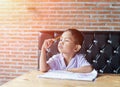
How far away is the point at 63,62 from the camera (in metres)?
2.41

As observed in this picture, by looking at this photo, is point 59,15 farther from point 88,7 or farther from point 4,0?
point 4,0

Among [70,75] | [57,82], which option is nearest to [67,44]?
[70,75]

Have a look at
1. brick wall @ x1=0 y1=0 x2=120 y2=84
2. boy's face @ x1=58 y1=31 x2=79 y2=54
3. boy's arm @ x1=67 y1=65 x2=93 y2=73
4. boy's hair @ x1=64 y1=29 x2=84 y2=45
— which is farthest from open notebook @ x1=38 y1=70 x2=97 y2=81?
brick wall @ x1=0 y1=0 x2=120 y2=84

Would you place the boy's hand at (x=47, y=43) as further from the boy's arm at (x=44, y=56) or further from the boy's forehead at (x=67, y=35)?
the boy's forehead at (x=67, y=35)

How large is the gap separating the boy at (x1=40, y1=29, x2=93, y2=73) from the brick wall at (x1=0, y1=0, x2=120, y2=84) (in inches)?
17.2

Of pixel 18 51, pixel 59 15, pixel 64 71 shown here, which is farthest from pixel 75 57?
pixel 18 51

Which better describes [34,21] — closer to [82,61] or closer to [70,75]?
[82,61]

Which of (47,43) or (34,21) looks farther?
(34,21)

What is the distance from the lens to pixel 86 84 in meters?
1.91

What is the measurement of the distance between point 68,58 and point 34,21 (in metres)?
0.83

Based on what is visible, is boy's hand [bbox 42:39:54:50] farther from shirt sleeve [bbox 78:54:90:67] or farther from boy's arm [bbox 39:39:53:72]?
shirt sleeve [bbox 78:54:90:67]

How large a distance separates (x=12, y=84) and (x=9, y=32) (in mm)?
1273

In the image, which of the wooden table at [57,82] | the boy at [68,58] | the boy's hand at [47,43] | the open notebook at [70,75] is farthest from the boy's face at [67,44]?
the wooden table at [57,82]

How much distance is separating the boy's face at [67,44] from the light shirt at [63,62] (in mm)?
66
